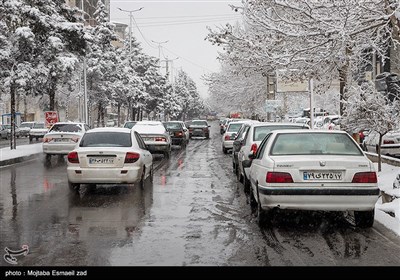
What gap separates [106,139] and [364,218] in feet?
21.5

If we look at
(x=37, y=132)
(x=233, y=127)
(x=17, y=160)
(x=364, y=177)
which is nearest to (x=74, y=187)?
(x=364, y=177)

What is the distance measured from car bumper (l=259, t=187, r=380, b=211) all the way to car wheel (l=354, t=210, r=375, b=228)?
0.97 ft

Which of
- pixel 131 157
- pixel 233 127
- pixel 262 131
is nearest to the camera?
pixel 131 157

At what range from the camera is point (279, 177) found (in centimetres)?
791

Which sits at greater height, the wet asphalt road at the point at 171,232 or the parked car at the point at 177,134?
the parked car at the point at 177,134

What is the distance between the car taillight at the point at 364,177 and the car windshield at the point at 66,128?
55.0ft

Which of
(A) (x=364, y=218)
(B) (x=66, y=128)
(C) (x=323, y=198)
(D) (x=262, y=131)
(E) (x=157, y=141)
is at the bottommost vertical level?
(A) (x=364, y=218)

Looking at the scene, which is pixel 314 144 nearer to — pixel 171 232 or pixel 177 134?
pixel 171 232

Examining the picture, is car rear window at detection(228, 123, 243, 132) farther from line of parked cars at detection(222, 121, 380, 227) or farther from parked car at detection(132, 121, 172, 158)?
line of parked cars at detection(222, 121, 380, 227)

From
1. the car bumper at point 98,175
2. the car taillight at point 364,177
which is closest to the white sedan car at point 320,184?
the car taillight at point 364,177

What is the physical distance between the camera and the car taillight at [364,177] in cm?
788

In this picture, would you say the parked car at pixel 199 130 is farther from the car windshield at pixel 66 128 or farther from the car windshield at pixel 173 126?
the car windshield at pixel 66 128
